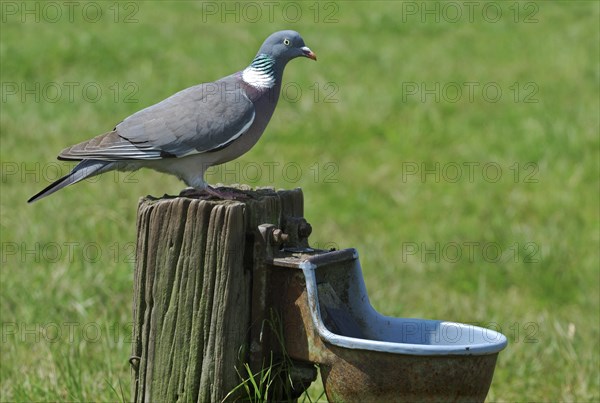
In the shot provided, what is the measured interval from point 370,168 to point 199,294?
6687mm

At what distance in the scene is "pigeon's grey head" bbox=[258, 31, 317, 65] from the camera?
364cm

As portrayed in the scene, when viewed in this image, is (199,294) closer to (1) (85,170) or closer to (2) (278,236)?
(2) (278,236)

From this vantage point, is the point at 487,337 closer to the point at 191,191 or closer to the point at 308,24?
the point at 191,191

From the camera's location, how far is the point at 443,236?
8031 mm

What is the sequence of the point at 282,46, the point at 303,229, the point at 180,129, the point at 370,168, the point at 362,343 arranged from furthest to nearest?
the point at 370,168 → the point at 282,46 → the point at 180,129 → the point at 303,229 → the point at 362,343

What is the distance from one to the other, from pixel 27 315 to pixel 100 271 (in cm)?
78

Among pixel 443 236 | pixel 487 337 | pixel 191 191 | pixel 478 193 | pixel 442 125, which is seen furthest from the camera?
pixel 442 125

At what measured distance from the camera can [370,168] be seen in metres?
9.66

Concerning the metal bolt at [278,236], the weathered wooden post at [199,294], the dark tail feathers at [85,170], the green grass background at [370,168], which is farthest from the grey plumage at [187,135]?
the green grass background at [370,168]

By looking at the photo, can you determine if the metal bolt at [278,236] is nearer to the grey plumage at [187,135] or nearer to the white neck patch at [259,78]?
the grey plumage at [187,135]

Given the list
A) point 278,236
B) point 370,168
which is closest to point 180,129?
point 278,236

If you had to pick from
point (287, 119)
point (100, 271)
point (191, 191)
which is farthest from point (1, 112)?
point (191, 191)

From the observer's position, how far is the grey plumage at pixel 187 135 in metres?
3.48

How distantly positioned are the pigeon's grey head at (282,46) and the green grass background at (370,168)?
148cm
